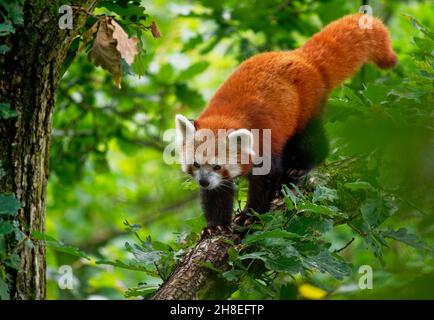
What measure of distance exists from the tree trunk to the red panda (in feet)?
3.97

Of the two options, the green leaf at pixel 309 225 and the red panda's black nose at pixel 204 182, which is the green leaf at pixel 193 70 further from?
the green leaf at pixel 309 225

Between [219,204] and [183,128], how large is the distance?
616 mm

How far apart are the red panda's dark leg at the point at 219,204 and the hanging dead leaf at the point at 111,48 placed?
141 centimetres

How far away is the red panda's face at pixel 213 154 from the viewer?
430 cm

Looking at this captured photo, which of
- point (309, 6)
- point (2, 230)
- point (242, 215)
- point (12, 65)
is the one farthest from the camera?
point (309, 6)

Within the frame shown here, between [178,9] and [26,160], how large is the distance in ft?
13.3

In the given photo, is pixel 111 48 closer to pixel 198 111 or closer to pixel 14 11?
pixel 14 11

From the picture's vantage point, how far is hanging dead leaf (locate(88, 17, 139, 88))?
3100 mm

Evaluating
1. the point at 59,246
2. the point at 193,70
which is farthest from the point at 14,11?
the point at 193,70

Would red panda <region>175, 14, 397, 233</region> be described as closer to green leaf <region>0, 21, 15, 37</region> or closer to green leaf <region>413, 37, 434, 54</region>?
green leaf <region>413, 37, 434, 54</region>

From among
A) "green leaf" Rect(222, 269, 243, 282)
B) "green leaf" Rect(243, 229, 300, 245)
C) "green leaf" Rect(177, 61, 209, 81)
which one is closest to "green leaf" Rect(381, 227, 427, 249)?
"green leaf" Rect(243, 229, 300, 245)

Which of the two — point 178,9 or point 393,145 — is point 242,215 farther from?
point 178,9

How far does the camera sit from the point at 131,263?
3.26 metres

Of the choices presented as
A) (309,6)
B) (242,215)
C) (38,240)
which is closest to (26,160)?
(38,240)
